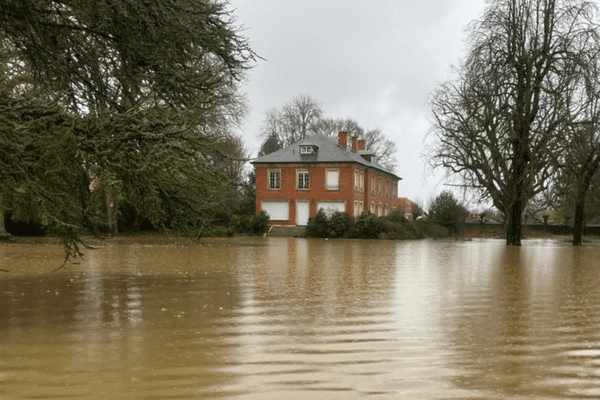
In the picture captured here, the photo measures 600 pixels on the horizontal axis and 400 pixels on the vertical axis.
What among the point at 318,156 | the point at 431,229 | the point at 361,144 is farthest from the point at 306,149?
the point at 431,229

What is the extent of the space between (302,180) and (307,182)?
0.43 metres

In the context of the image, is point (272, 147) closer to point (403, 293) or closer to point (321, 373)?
point (403, 293)

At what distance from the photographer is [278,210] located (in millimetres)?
53281

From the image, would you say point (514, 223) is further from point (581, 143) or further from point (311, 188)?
point (311, 188)

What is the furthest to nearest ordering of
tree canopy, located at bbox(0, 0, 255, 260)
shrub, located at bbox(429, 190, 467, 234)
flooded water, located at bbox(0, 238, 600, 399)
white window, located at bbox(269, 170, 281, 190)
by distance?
white window, located at bbox(269, 170, 281, 190) < shrub, located at bbox(429, 190, 467, 234) < tree canopy, located at bbox(0, 0, 255, 260) < flooded water, located at bbox(0, 238, 600, 399)

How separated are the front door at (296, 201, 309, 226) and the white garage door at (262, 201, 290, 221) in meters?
0.77

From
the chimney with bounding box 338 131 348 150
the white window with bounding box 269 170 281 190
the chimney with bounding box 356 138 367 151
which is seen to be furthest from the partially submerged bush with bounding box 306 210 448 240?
the chimney with bounding box 356 138 367 151

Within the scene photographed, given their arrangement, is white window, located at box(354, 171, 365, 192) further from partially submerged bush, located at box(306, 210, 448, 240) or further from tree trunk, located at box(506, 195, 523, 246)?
tree trunk, located at box(506, 195, 523, 246)

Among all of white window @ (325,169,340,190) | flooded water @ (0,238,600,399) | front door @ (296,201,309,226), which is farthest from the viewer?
white window @ (325,169,340,190)

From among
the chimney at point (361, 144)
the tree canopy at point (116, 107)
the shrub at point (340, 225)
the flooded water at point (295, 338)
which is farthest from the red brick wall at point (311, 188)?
the tree canopy at point (116, 107)

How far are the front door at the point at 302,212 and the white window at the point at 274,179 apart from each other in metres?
2.29

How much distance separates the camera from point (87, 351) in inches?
245

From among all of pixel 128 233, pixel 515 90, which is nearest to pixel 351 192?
pixel 128 233

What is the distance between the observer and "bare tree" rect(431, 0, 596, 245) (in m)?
30.2
